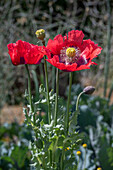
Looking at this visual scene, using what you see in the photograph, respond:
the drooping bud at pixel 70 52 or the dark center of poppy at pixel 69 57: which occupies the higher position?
the drooping bud at pixel 70 52

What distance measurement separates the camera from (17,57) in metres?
0.76

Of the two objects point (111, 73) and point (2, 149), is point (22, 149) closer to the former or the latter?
point (2, 149)

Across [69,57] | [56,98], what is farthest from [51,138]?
[69,57]


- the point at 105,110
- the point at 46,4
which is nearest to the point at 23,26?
the point at 46,4

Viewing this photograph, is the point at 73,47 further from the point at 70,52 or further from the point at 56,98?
the point at 56,98

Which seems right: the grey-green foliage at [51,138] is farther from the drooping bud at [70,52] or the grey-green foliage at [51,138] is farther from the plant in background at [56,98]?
the drooping bud at [70,52]

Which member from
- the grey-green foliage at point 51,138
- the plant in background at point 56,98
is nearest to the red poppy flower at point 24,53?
the plant in background at point 56,98

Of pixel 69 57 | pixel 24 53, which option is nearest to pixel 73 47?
pixel 69 57

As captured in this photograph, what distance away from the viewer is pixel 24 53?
76cm

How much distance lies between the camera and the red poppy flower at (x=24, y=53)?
75 centimetres

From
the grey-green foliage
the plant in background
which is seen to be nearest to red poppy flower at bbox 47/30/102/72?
the plant in background

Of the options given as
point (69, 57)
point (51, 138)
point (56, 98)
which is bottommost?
point (51, 138)

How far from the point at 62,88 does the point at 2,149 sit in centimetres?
267

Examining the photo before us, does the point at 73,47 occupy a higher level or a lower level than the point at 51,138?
higher
